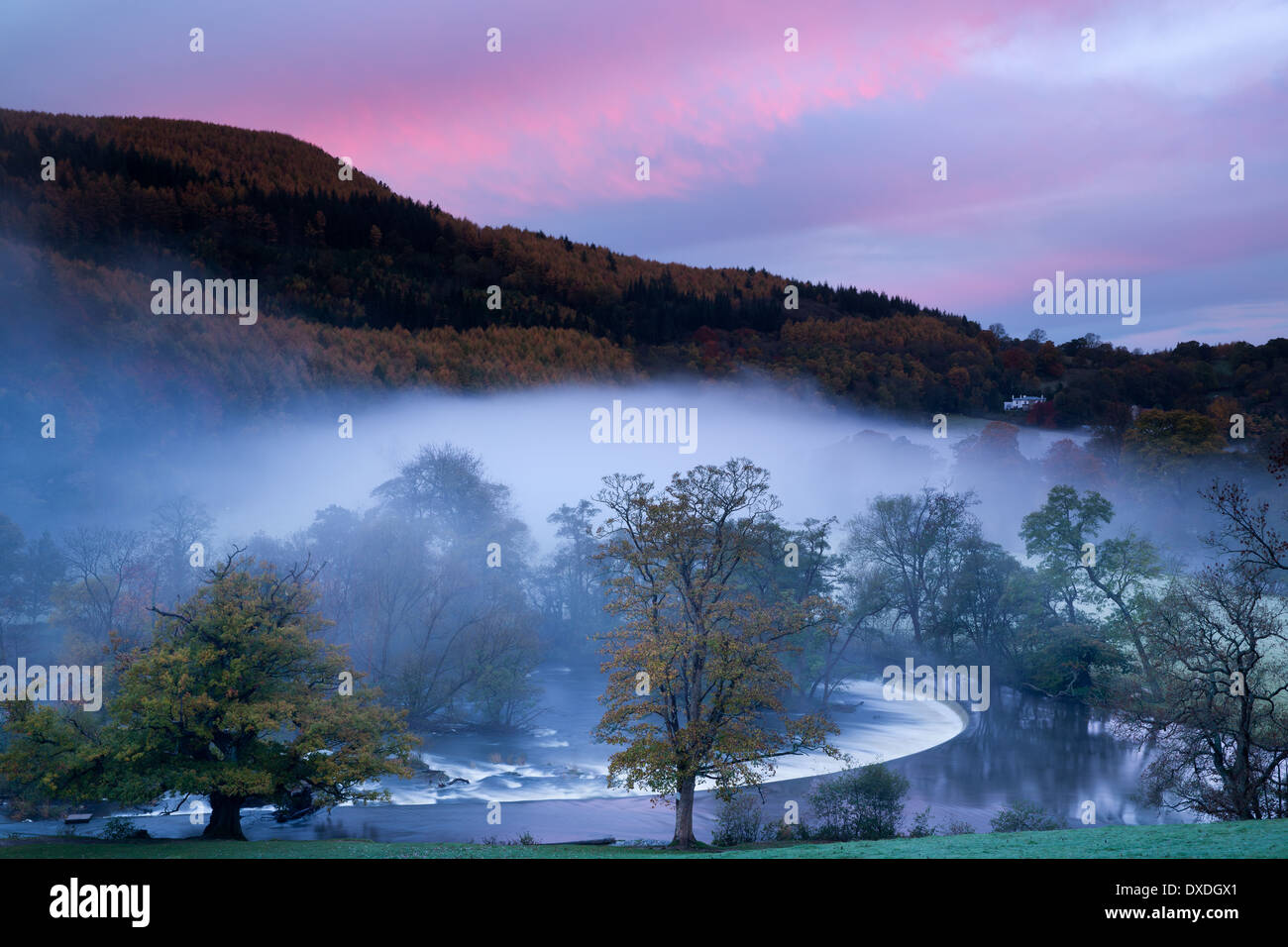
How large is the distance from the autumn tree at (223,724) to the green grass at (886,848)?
188cm

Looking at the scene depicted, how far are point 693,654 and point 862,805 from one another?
9.19 metres

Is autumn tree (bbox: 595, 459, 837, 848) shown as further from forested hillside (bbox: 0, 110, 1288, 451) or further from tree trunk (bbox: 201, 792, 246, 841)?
forested hillside (bbox: 0, 110, 1288, 451)

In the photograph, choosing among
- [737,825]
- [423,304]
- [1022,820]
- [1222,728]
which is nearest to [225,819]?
[737,825]

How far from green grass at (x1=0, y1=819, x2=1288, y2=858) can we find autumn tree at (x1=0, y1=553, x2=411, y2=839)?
188cm

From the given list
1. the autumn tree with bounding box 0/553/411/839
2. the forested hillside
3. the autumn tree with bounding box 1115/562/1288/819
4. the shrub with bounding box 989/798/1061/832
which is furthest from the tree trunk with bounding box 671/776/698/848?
the forested hillside

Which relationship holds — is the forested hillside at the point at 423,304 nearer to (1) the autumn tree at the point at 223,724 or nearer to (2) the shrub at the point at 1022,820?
(1) the autumn tree at the point at 223,724

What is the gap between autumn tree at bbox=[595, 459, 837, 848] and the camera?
31.9 meters

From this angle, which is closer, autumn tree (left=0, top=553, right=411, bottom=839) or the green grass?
the green grass

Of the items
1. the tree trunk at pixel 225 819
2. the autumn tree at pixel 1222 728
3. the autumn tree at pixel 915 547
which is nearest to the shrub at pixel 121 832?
the tree trunk at pixel 225 819

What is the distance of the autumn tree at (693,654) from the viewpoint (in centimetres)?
3188
